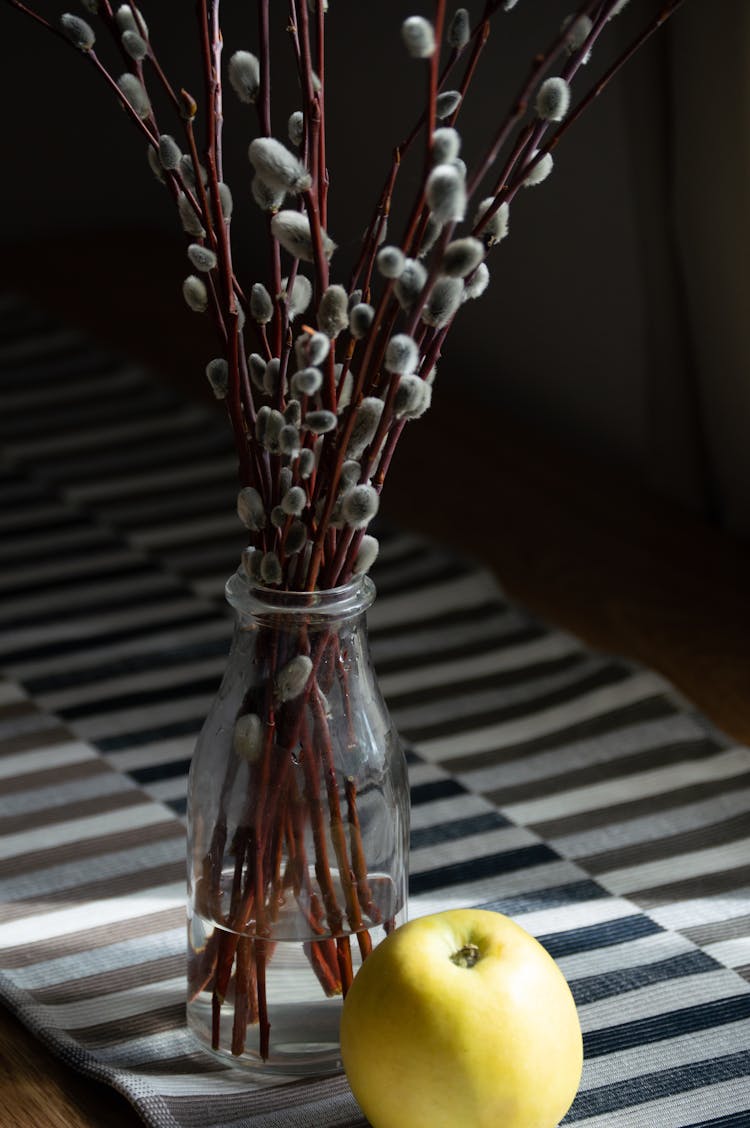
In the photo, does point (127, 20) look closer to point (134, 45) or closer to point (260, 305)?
point (134, 45)

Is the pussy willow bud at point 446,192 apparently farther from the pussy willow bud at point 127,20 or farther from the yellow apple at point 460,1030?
the yellow apple at point 460,1030

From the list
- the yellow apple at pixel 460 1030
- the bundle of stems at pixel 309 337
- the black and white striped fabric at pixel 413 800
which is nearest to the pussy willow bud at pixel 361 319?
the bundle of stems at pixel 309 337

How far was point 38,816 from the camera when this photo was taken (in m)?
1.01

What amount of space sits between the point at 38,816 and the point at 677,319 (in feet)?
2.69

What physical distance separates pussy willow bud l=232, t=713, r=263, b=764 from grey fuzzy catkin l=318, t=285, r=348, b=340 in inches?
7.3

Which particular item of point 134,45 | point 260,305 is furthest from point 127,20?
point 260,305

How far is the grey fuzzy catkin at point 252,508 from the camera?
25.5 inches

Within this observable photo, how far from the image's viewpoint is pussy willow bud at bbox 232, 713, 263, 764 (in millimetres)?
682

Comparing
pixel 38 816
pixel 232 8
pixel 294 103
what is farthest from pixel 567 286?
pixel 38 816

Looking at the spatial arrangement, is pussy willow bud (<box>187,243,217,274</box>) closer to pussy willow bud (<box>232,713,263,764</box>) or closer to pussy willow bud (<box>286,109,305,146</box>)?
pussy willow bud (<box>286,109,305,146</box>)

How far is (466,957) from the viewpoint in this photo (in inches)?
26.0

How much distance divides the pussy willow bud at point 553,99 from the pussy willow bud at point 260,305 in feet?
0.43

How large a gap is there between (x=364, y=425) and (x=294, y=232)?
0.09 m

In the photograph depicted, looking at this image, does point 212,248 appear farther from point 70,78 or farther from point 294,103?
point 70,78
